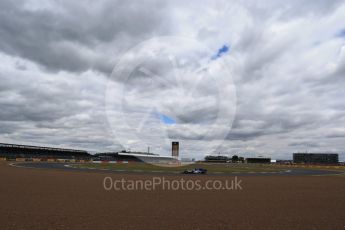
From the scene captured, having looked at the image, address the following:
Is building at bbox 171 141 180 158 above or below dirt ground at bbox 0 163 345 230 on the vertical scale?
above

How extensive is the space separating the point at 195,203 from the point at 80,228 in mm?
8264

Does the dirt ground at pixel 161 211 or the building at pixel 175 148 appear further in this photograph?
the building at pixel 175 148

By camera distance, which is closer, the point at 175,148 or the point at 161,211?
the point at 161,211

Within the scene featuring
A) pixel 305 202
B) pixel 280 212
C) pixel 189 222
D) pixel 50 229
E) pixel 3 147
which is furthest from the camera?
pixel 3 147

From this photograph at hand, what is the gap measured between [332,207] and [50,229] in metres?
15.1

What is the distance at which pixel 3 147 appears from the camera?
14825 cm

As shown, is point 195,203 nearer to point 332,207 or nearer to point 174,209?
point 174,209

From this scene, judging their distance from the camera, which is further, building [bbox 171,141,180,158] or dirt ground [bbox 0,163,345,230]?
building [bbox 171,141,180,158]

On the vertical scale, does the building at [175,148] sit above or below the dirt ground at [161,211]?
above

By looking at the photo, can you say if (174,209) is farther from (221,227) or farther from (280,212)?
(280,212)

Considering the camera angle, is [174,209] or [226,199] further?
[226,199]

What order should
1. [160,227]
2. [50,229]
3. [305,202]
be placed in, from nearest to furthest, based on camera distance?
[50,229], [160,227], [305,202]

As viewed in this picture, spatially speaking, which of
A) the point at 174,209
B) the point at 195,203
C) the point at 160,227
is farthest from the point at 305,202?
the point at 160,227

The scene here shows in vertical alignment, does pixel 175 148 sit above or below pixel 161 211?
above
